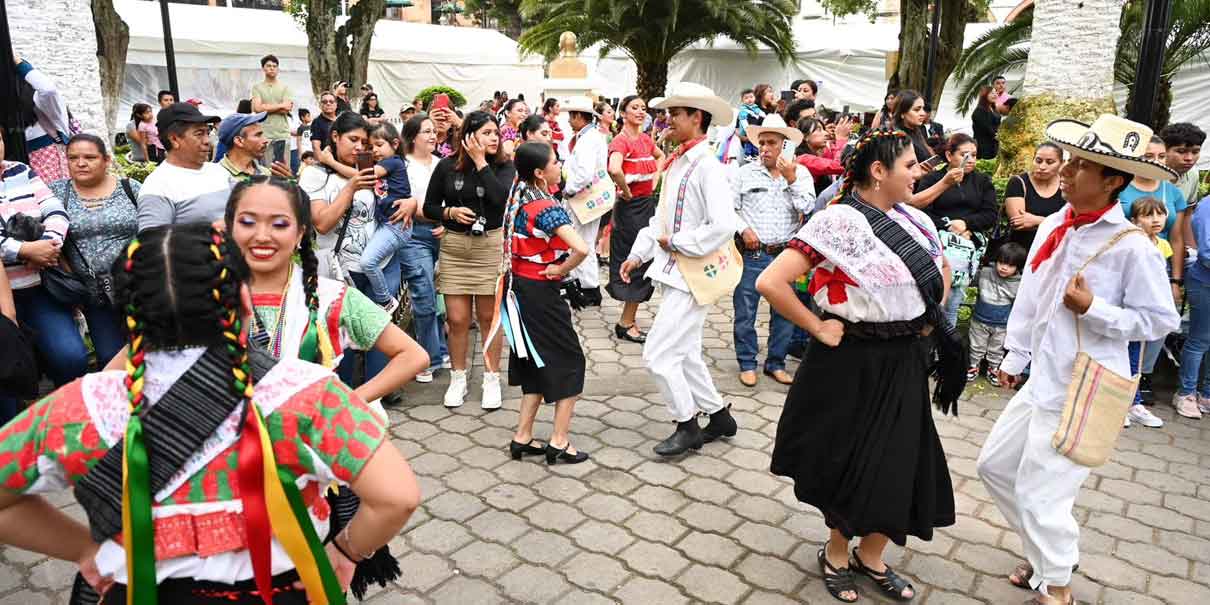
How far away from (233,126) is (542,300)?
196 cm

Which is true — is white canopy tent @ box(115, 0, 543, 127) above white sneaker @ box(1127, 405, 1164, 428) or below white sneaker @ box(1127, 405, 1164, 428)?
above

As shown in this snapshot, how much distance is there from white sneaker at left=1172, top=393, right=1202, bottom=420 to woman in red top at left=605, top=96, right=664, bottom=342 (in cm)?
400

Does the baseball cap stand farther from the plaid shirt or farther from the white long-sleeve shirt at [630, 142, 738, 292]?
the plaid shirt

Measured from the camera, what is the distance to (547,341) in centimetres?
478

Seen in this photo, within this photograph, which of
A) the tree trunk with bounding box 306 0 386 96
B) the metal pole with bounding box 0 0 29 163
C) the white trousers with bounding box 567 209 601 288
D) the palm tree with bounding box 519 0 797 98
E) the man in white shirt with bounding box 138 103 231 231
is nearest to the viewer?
the man in white shirt with bounding box 138 103 231 231

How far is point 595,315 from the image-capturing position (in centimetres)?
820

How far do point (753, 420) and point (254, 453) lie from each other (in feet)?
14.1

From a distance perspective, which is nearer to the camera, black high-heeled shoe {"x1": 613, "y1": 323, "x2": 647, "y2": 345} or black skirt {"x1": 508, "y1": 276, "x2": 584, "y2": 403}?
black skirt {"x1": 508, "y1": 276, "x2": 584, "y2": 403}

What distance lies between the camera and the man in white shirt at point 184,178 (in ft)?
13.8

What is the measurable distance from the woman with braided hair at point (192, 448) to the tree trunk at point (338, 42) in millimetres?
17473

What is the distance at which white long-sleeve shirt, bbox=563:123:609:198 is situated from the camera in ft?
25.5

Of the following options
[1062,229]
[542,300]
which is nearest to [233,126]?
[542,300]

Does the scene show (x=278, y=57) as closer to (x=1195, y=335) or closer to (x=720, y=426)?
(x=720, y=426)

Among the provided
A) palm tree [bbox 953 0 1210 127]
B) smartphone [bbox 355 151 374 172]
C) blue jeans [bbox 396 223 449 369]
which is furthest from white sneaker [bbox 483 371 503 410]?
palm tree [bbox 953 0 1210 127]
